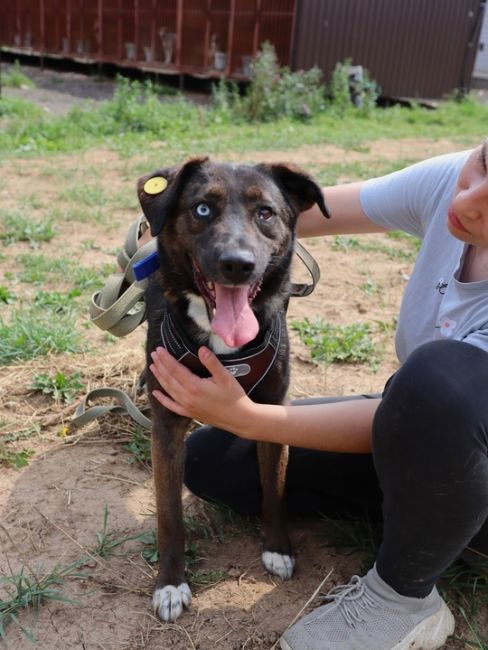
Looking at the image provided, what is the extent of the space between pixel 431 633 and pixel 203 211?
4.78 ft

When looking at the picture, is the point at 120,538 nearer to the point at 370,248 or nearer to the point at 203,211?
the point at 203,211

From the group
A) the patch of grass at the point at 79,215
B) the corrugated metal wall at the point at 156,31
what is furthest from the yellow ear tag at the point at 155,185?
the corrugated metal wall at the point at 156,31

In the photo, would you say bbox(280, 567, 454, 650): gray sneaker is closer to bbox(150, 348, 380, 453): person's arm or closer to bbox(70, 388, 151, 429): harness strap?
bbox(150, 348, 380, 453): person's arm

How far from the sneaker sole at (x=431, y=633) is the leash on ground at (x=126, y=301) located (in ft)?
3.94

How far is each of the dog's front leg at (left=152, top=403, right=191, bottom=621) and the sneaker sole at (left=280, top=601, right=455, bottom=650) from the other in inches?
16.8

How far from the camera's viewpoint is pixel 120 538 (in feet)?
7.62

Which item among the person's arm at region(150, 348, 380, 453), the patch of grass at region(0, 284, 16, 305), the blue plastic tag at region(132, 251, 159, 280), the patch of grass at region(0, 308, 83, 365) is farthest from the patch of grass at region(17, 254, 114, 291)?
the person's arm at region(150, 348, 380, 453)

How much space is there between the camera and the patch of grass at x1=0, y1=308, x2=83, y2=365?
10.8 feet

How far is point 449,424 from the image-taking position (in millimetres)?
1597

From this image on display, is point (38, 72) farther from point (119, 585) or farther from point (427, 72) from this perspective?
point (119, 585)

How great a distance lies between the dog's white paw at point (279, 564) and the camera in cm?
222

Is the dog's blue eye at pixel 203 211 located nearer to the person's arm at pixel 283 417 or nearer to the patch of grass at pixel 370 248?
the person's arm at pixel 283 417

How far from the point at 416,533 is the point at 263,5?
14.2 metres

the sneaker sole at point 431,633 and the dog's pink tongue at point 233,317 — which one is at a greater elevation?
the dog's pink tongue at point 233,317
